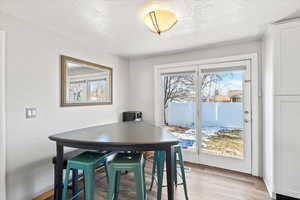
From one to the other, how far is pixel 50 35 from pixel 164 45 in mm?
1783

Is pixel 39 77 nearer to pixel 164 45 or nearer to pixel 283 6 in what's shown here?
pixel 164 45

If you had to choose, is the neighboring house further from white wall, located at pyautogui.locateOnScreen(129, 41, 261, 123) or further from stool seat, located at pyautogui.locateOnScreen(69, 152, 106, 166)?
stool seat, located at pyautogui.locateOnScreen(69, 152, 106, 166)

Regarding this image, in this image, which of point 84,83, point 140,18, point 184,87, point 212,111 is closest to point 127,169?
point 140,18

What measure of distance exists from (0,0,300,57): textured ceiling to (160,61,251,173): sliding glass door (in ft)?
2.24

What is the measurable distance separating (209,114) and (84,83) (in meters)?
2.38

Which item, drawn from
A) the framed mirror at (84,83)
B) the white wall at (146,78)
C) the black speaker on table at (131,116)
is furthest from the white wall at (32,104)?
the white wall at (146,78)

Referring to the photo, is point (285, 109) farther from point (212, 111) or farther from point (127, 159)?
point (127, 159)

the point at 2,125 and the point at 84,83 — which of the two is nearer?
the point at 2,125

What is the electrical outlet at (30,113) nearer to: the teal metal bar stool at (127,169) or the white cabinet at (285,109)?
the teal metal bar stool at (127,169)

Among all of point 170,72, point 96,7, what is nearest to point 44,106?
point 96,7

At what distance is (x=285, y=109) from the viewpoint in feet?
6.59

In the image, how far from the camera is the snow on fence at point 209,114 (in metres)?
2.95

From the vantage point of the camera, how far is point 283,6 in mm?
1721

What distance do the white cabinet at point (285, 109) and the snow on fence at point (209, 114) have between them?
857 mm
